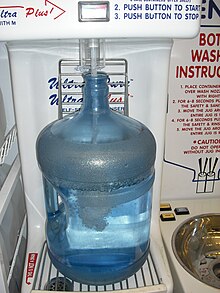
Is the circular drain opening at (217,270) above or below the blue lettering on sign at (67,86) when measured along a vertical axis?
below

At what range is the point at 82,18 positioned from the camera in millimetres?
629

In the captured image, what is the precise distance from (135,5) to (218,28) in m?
0.55

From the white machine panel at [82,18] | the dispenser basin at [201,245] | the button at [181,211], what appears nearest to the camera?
the white machine panel at [82,18]

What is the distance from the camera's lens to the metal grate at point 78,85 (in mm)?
874

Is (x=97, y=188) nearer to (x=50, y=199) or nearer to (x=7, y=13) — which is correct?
(x=50, y=199)

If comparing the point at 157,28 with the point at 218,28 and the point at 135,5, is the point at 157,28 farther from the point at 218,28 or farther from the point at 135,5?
the point at 218,28

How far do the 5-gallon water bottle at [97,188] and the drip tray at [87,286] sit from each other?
0.01 meters

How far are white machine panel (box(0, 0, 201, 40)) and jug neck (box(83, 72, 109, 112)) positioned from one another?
6.6 inches

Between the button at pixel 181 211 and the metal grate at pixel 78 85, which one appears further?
the button at pixel 181 211

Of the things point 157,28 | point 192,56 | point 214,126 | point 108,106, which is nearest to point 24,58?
point 108,106

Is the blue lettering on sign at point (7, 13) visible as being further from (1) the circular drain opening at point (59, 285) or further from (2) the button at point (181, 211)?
(2) the button at point (181, 211)

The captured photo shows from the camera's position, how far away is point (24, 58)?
2.72 feet

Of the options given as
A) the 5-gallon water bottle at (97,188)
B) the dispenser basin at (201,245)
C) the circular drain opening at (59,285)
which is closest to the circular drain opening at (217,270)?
the dispenser basin at (201,245)

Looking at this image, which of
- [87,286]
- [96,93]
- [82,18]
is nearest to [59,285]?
[87,286]
